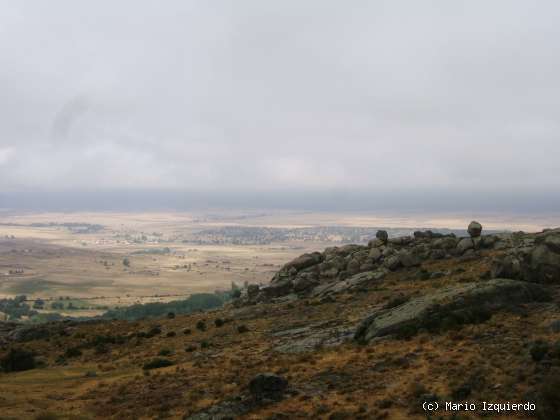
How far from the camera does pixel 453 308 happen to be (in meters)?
25.7

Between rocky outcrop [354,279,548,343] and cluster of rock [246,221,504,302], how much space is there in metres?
17.3

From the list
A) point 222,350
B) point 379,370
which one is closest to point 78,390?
point 222,350

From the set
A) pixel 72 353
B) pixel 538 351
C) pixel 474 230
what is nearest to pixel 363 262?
pixel 474 230

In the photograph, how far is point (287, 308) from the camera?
41750mm

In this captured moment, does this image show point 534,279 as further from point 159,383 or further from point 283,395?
point 159,383

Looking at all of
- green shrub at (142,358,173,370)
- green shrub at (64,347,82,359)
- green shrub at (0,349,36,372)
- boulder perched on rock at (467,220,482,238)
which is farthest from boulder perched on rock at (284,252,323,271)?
green shrub at (0,349,36,372)

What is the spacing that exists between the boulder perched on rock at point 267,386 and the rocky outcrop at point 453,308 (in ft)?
24.7

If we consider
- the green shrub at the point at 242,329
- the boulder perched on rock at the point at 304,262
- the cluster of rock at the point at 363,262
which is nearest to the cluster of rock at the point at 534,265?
the cluster of rock at the point at 363,262

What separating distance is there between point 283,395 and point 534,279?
812 inches

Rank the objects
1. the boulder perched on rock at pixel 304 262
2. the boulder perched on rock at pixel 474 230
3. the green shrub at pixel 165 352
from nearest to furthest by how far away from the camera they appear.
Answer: the green shrub at pixel 165 352
the boulder perched on rock at pixel 474 230
the boulder perched on rock at pixel 304 262

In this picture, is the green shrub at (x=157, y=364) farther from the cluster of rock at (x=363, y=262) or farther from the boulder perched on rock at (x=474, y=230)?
the boulder perched on rock at (x=474, y=230)

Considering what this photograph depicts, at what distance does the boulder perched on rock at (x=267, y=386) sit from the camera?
1914 cm

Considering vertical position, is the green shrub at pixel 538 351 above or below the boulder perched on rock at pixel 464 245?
below

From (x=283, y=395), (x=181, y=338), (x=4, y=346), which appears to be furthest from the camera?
(x=4, y=346)
